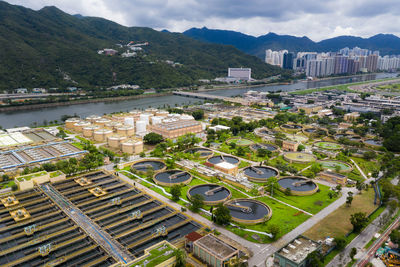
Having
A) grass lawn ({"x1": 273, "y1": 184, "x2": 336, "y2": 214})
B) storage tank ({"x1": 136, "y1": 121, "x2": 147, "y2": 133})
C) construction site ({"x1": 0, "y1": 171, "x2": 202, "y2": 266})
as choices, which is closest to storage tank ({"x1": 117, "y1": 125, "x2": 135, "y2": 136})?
storage tank ({"x1": 136, "y1": 121, "x2": 147, "y2": 133})

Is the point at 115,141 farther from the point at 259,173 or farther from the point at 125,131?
the point at 259,173

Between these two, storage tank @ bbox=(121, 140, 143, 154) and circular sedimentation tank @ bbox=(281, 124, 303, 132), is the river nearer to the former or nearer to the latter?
storage tank @ bbox=(121, 140, 143, 154)

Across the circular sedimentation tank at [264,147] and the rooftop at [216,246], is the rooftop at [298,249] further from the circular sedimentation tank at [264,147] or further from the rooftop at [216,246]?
the circular sedimentation tank at [264,147]

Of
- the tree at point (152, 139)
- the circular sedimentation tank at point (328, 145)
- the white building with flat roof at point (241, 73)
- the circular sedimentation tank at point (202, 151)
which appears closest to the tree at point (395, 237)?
the circular sedimentation tank at point (202, 151)

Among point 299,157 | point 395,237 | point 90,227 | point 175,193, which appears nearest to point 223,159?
point 299,157

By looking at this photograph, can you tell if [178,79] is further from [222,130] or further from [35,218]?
[35,218]
